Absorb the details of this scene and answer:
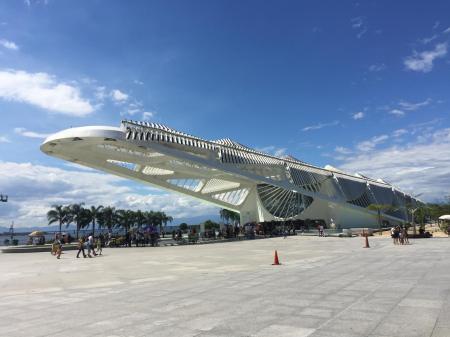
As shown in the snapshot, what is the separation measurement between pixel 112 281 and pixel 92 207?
8157 cm

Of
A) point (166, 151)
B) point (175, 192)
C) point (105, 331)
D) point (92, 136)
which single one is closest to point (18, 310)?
point (105, 331)

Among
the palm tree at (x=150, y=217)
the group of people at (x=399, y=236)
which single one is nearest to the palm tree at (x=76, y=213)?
the palm tree at (x=150, y=217)

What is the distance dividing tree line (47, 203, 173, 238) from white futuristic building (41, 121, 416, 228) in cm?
2132

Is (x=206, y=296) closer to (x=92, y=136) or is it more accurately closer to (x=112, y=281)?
(x=112, y=281)

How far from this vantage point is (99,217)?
91.4 meters

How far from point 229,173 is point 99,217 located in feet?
176

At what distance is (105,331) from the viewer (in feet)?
21.8

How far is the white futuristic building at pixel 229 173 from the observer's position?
38.2 meters

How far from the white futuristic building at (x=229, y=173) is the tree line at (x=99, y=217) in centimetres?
2132

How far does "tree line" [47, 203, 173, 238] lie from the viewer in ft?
279

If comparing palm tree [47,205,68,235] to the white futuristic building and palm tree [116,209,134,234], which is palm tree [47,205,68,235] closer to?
palm tree [116,209,134,234]

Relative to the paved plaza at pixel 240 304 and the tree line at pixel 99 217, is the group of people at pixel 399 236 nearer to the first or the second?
the paved plaza at pixel 240 304

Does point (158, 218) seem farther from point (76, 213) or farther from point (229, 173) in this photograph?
point (229, 173)

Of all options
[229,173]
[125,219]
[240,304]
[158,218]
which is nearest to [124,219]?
Answer: [125,219]
